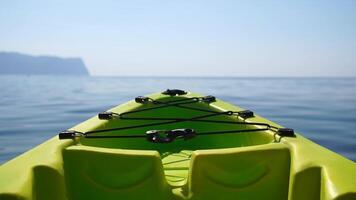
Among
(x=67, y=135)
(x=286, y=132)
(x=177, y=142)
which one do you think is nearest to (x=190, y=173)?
(x=286, y=132)

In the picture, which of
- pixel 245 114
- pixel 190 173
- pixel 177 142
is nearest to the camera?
pixel 190 173

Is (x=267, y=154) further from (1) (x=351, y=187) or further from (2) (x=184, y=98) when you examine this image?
(2) (x=184, y=98)

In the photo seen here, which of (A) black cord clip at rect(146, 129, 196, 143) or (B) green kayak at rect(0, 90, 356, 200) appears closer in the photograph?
(B) green kayak at rect(0, 90, 356, 200)

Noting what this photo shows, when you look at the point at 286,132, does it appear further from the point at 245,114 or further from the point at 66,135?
the point at 66,135

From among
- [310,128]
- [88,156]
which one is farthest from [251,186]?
[310,128]

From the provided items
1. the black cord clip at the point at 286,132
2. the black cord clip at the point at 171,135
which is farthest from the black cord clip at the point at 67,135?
the black cord clip at the point at 286,132

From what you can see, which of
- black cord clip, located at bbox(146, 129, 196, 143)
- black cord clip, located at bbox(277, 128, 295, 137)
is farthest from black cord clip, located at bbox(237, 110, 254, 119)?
black cord clip, located at bbox(146, 129, 196, 143)

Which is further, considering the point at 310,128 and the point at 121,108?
the point at 310,128

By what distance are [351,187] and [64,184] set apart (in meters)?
2.80

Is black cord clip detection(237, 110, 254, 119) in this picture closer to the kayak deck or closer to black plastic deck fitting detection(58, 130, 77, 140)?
the kayak deck

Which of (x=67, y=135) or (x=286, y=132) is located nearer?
(x=67, y=135)

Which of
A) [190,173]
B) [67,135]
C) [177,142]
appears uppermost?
[67,135]

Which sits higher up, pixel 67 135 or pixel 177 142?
pixel 67 135

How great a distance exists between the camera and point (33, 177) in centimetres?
337
